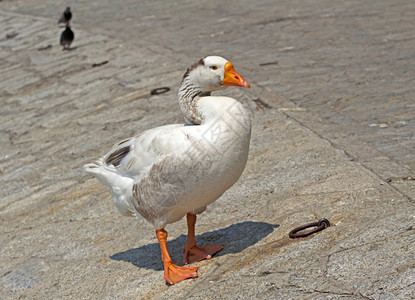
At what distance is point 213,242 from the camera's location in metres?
4.86

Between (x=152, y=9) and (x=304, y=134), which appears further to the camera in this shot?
(x=152, y=9)

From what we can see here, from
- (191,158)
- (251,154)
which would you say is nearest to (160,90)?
(251,154)

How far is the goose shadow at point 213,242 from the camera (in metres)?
4.64

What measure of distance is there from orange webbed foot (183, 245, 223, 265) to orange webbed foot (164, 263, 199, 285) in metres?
0.22

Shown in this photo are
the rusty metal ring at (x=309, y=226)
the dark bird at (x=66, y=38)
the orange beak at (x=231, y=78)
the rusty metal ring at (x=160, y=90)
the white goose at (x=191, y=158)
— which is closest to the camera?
the white goose at (x=191, y=158)

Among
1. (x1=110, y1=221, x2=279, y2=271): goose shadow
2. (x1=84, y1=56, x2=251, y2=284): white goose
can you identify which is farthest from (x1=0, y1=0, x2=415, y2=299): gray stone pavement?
(x1=84, y1=56, x2=251, y2=284): white goose

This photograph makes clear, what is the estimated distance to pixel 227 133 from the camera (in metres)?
3.98

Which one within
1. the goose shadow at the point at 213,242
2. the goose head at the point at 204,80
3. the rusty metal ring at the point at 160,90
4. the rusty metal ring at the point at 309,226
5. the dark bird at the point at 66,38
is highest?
the goose head at the point at 204,80

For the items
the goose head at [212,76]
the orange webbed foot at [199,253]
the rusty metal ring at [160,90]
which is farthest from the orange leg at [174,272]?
the rusty metal ring at [160,90]

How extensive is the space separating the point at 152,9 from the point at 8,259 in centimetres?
1037

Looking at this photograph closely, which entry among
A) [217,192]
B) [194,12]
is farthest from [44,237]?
[194,12]

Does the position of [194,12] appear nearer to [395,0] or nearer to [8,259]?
[395,0]

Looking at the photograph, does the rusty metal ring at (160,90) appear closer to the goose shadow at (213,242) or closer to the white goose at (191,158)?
the goose shadow at (213,242)

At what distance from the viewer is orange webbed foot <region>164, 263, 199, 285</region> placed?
13.9 ft
